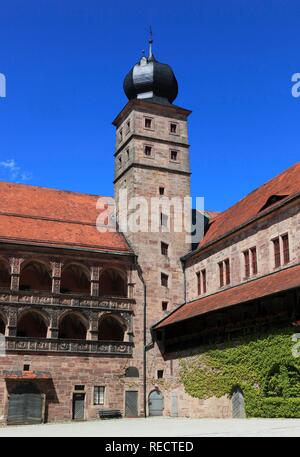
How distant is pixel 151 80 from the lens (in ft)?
135

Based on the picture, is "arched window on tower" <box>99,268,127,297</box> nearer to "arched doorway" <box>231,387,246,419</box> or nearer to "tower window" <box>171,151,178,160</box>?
"tower window" <box>171,151,178,160</box>

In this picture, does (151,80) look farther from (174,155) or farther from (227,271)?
(227,271)

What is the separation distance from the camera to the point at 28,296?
33250 millimetres

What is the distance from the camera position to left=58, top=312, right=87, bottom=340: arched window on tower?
35.9 meters

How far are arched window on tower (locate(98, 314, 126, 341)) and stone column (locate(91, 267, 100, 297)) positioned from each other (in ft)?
7.39

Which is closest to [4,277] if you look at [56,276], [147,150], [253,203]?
[56,276]

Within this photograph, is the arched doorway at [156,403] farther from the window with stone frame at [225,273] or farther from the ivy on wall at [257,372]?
the window with stone frame at [225,273]

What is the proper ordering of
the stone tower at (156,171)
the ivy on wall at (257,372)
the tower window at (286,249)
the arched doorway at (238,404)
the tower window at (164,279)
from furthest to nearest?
1. the tower window at (164,279)
2. the stone tower at (156,171)
3. the tower window at (286,249)
4. the arched doorway at (238,404)
5. the ivy on wall at (257,372)

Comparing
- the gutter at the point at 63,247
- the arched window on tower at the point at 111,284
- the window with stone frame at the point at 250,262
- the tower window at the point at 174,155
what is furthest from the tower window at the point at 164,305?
the tower window at the point at 174,155

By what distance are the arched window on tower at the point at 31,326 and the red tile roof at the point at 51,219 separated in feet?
15.1

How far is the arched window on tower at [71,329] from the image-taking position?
35.9 metres

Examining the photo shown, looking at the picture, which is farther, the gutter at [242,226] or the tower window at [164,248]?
the tower window at [164,248]

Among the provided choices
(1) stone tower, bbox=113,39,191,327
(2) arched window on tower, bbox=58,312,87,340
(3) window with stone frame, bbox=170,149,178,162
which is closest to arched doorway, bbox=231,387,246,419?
(1) stone tower, bbox=113,39,191,327

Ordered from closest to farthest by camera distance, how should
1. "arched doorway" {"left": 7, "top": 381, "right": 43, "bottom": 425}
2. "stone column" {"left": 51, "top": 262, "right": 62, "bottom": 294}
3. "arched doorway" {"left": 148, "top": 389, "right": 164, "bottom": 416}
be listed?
"arched doorway" {"left": 7, "top": 381, "right": 43, "bottom": 425}
"stone column" {"left": 51, "top": 262, "right": 62, "bottom": 294}
"arched doorway" {"left": 148, "top": 389, "right": 164, "bottom": 416}
